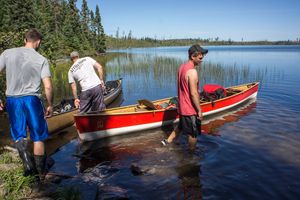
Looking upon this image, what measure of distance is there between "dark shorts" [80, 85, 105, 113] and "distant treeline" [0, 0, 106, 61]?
3.94 m

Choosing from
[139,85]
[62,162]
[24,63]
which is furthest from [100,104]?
[139,85]

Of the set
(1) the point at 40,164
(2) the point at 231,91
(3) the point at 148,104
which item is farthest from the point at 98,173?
(2) the point at 231,91

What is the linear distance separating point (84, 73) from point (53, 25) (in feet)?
157

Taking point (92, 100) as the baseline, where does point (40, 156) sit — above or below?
below

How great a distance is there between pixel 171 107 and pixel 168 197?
554cm

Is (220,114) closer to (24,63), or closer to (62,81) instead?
(24,63)

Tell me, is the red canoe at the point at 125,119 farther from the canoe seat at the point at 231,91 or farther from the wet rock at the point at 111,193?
the wet rock at the point at 111,193

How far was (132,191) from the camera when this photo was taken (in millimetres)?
5504

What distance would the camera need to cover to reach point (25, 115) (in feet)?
14.0

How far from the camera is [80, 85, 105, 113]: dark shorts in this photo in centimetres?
815

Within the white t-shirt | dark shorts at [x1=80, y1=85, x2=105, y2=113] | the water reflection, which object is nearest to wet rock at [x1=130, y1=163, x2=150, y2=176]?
the water reflection

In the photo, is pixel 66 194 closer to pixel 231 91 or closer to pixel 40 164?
pixel 40 164

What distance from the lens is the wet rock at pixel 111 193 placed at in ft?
15.7

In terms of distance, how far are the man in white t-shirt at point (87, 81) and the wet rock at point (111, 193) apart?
3.36m
